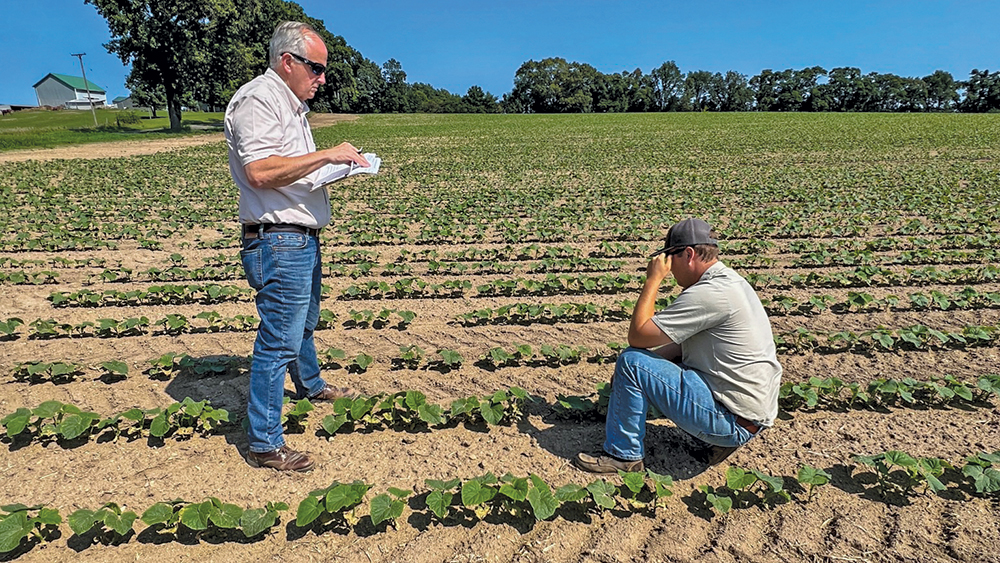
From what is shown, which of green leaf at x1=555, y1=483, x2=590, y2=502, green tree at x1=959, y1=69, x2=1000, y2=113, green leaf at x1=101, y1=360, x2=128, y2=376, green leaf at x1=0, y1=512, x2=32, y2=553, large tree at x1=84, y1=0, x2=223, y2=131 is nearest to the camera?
green leaf at x1=0, y1=512, x2=32, y2=553

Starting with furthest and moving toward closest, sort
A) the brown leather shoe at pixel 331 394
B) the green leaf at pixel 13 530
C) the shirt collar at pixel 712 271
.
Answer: the brown leather shoe at pixel 331 394 → the shirt collar at pixel 712 271 → the green leaf at pixel 13 530

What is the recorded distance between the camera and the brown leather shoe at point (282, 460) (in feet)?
11.0

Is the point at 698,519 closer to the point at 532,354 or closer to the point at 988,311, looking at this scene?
the point at 532,354

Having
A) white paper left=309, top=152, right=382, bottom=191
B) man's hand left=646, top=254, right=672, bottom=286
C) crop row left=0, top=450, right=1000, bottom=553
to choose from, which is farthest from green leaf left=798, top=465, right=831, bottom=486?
white paper left=309, top=152, right=382, bottom=191

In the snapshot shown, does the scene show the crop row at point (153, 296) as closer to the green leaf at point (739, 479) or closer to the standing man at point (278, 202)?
the standing man at point (278, 202)

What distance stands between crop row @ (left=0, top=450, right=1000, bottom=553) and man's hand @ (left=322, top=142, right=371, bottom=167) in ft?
5.40

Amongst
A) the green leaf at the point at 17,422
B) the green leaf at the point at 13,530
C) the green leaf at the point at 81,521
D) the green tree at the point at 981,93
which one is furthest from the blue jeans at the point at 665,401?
the green tree at the point at 981,93

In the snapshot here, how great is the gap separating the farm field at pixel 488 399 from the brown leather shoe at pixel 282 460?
0.22ft

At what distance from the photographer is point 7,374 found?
15.3ft

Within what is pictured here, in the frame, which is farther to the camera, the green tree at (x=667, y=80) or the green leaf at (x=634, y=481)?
the green tree at (x=667, y=80)

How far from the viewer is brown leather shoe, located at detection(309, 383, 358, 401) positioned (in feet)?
13.7

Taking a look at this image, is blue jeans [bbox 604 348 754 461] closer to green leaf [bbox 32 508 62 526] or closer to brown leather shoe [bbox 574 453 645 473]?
brown leather shoe [bbox 574 453 645 473]

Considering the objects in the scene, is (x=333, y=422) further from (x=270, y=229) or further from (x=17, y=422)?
(x=17, y=422)

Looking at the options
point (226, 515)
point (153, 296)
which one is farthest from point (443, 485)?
point (153, 296)
